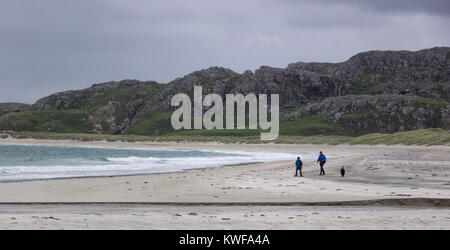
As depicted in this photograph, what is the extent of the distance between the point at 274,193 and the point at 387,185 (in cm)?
701

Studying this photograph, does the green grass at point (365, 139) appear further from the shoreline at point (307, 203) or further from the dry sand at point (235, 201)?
the shoreline at point (307, 203)

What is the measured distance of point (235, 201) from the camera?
21.3 m

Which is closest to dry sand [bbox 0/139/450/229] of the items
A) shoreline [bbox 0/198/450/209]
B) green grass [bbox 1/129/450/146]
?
shoreline [bbox 0/198/450/209]

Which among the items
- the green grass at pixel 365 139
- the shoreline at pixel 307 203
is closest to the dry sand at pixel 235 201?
the shoreline at pixel 307 203

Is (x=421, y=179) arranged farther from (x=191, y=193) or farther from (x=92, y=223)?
(x=92, y=223)

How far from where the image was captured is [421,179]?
3070cm

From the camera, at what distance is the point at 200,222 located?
49.9 ft

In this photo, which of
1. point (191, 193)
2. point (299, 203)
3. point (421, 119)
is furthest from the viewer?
point (421, 119)

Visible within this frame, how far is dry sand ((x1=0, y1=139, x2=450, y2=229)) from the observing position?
1485cm

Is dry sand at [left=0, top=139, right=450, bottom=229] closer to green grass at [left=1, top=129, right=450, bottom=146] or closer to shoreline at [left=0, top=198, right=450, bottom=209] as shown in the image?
shoreline at [left=0, top=198, right=450, bottom=209]
